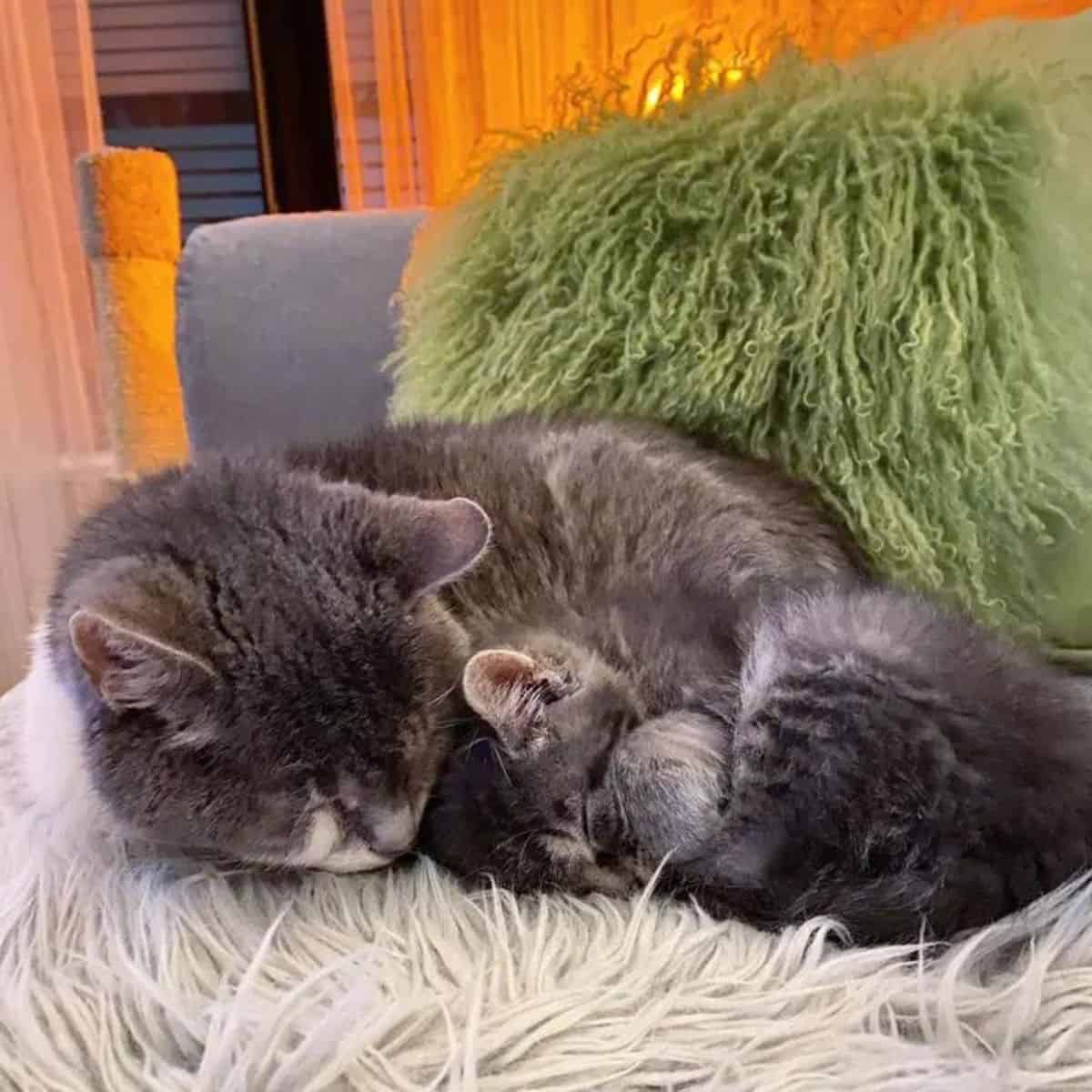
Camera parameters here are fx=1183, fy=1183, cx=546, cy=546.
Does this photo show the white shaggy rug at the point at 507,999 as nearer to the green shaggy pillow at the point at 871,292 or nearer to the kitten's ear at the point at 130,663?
the kitten's ear at the point at 130,663

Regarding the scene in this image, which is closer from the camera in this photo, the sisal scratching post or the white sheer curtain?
the sisal scratching post

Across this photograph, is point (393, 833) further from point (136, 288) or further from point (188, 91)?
point (188, 91)

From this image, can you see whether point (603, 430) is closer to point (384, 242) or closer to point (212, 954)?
point (212, 954)

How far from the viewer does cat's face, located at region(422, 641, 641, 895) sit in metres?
0.70

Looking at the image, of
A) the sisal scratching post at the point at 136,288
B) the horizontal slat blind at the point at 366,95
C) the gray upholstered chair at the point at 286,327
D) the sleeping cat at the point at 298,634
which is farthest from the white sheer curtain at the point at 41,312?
the sleeping cat at the point at 298,634

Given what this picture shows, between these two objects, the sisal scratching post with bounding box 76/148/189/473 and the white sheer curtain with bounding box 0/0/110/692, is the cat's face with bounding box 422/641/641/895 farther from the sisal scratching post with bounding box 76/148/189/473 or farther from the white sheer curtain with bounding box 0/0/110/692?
the white sheer curtain with bounding box 0/0/110/692

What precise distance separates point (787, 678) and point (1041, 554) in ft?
1.37

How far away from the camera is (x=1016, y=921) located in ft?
2.00

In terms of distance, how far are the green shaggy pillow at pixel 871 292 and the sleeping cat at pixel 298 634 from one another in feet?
0.42

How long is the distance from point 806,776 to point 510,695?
181 mm


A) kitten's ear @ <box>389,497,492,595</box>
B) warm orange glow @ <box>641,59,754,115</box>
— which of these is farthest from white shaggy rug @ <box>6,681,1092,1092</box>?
warm orange glow @ <box>641,59,754,115</box>

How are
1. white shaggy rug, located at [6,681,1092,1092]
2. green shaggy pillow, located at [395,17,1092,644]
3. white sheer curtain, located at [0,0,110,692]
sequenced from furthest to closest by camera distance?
white sheer curtain, located at [0,0,110,692]
green shaggy pillow, located at [395,17,1092,644]
white shaggy rug, located at [6,681,1092,1092]

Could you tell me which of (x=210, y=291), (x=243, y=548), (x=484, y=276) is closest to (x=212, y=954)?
(x=243, y=548)

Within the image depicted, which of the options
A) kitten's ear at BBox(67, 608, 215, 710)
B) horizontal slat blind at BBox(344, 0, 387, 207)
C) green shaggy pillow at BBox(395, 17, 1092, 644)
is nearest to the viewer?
kitten's ear at BBox(67, 608, 215, 710)
